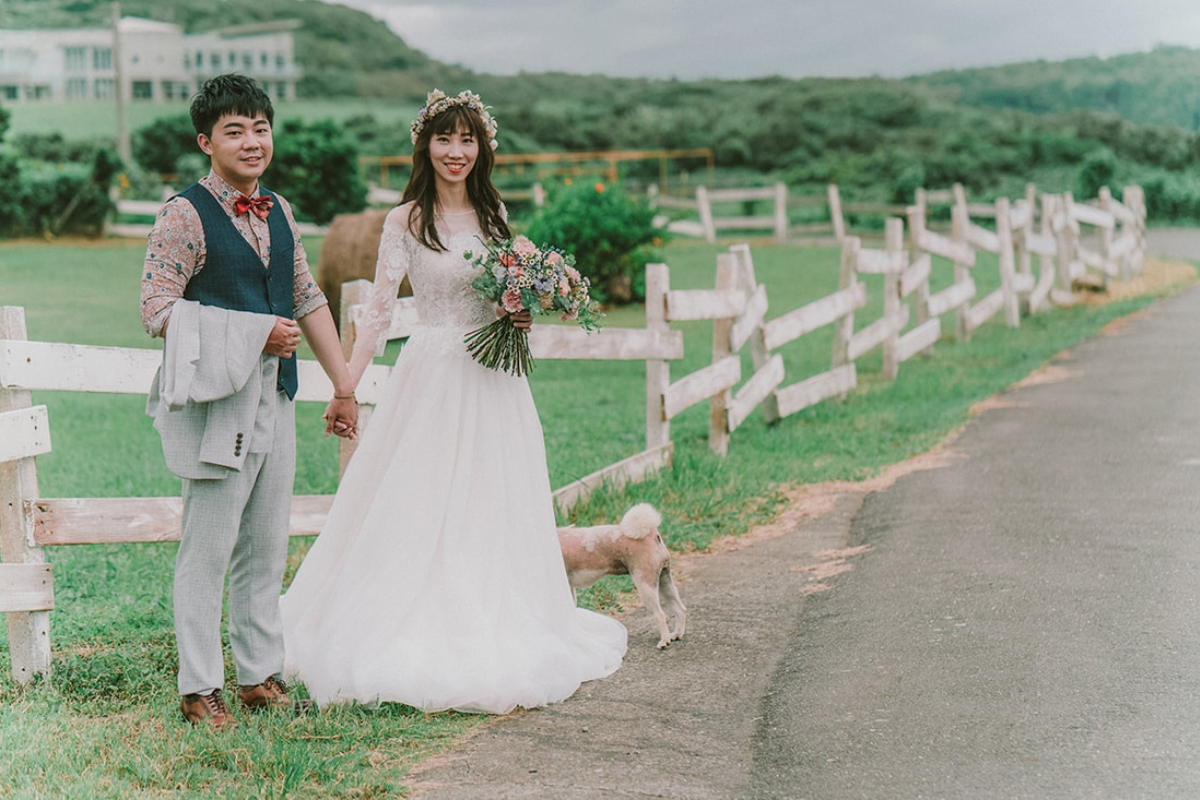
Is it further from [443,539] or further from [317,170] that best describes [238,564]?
[317,170]

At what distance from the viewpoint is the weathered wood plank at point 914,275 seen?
12664 mm

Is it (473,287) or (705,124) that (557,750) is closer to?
(473,287)

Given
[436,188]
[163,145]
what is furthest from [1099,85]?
[436,188]

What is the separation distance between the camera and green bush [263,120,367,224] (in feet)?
82.2

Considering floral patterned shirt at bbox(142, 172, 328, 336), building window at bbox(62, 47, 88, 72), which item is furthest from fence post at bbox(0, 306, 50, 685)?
building window at bbox(62, 47, 88, 72)

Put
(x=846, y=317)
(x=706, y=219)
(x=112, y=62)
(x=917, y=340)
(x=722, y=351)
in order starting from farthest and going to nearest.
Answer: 1. (x=112, y=62)
2. (x=706, y=219)
3. (x=917, y=340)
4. (x=846, y=317)
5. (x=722, y=351)

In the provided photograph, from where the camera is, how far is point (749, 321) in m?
9.19

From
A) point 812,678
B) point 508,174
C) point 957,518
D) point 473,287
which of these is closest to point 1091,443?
point 957,518

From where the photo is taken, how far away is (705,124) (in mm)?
45000

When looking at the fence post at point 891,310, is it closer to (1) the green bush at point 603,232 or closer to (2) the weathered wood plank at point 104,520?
(1) the green bush at point 603,232

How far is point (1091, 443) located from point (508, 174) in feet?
102

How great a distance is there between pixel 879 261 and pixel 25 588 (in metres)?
9.11

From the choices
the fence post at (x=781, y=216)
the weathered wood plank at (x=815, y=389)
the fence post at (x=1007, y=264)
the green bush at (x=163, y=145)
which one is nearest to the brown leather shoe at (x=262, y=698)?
the weathered wood plank at (x=815, y=389)

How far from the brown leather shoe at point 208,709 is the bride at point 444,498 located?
0.37 m
